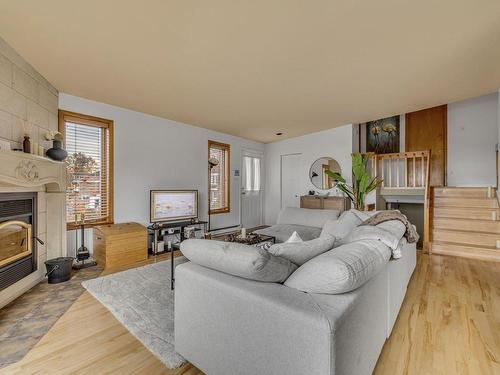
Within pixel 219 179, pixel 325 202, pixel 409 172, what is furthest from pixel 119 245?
pixel 409 172

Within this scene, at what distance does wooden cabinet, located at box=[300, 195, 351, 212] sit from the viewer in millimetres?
5162

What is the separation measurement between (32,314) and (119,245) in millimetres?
1262

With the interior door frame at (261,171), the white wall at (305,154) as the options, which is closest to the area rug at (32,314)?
the interior door frame at (261,171)

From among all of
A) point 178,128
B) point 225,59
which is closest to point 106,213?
point 178,128

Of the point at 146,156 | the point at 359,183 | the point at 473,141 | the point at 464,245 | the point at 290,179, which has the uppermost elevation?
the point at 473,141

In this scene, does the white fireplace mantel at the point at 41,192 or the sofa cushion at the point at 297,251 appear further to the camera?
the white fireplace mantel at the point at 41,192

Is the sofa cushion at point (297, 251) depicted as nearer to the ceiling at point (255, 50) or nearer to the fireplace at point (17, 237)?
the ceiling at point (255, 50)

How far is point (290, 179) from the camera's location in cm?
637

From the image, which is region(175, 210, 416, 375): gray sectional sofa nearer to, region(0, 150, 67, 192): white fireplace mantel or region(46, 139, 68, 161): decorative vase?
region(0, 150, 67, 192): white fireplace mantel

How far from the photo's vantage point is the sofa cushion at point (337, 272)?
3.68ft

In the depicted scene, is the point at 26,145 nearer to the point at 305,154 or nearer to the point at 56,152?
the point at 56,152

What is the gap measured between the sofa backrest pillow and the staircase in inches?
75.6

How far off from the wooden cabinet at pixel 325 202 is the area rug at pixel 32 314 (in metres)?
4.19

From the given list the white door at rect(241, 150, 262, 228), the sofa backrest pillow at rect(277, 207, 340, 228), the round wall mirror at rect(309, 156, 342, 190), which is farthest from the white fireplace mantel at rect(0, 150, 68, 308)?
the round wall mirror at rect(309, 156, 342, 190)
